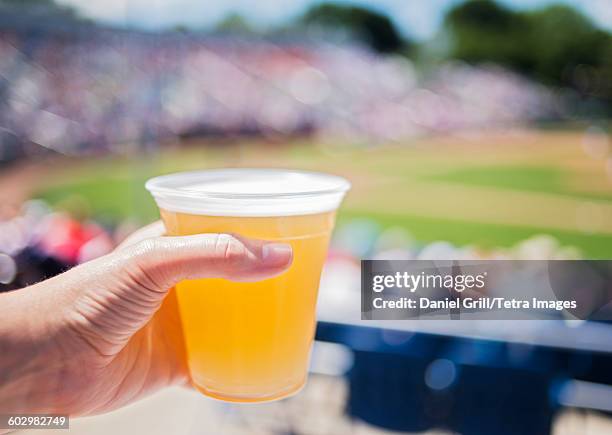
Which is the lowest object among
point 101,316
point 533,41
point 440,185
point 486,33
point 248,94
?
point 440,185

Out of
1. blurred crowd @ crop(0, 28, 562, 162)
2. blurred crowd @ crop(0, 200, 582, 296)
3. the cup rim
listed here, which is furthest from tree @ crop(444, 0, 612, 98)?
the cup rim

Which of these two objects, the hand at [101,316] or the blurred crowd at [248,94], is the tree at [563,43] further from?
the hand at [101,316]

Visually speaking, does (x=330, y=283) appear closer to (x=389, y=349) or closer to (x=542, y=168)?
(x=389, y=349)

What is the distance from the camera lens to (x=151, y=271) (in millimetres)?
765

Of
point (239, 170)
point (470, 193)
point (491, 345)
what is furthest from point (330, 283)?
point (470, 193)

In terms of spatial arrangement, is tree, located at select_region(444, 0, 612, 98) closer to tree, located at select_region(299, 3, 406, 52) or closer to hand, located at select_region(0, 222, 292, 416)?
tree, located at select_region(299, 3, 406, 52)

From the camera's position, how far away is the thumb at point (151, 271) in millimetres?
725

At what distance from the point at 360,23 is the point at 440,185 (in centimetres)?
1097

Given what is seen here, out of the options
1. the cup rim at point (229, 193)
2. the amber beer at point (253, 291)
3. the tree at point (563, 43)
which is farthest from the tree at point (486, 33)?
the amber beer at point (253, 291)

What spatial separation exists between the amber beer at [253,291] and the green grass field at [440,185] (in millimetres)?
4734

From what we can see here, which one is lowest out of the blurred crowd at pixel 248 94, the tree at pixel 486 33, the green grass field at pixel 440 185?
the green grass field at pixel 440 185

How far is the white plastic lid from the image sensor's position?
2.35 feet

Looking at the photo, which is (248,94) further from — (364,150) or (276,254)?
(276,254)

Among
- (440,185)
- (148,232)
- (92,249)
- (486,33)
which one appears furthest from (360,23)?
(148,232)
